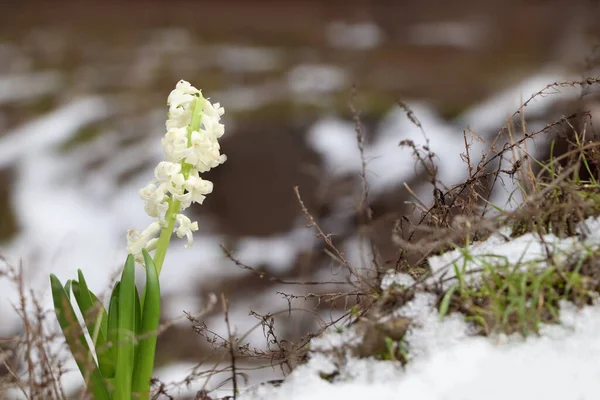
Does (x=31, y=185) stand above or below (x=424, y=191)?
above

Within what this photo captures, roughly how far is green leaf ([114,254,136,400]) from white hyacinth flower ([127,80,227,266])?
11cm

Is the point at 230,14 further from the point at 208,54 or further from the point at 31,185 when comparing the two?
the point at 31,185

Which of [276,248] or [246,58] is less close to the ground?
[246,58]

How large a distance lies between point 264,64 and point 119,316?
24.2ft

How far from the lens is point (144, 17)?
33.1 feet

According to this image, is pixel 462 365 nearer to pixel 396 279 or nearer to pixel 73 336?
pixel 396 279

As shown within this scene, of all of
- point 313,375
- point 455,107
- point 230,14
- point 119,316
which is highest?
point 230,14

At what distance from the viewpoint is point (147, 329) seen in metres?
1.12

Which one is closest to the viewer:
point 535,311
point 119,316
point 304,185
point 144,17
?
point 535,311

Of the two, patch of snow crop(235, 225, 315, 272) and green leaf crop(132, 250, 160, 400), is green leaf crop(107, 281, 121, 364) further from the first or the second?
patch of snow crop(235, 225, 315, 272)

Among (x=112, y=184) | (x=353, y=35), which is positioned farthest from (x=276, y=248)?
(x=353, y=35)

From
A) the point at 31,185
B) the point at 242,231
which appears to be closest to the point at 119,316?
the point at 242,231

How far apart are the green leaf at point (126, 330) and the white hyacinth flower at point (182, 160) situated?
0.11 m

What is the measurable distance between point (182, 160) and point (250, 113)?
17.6ft
